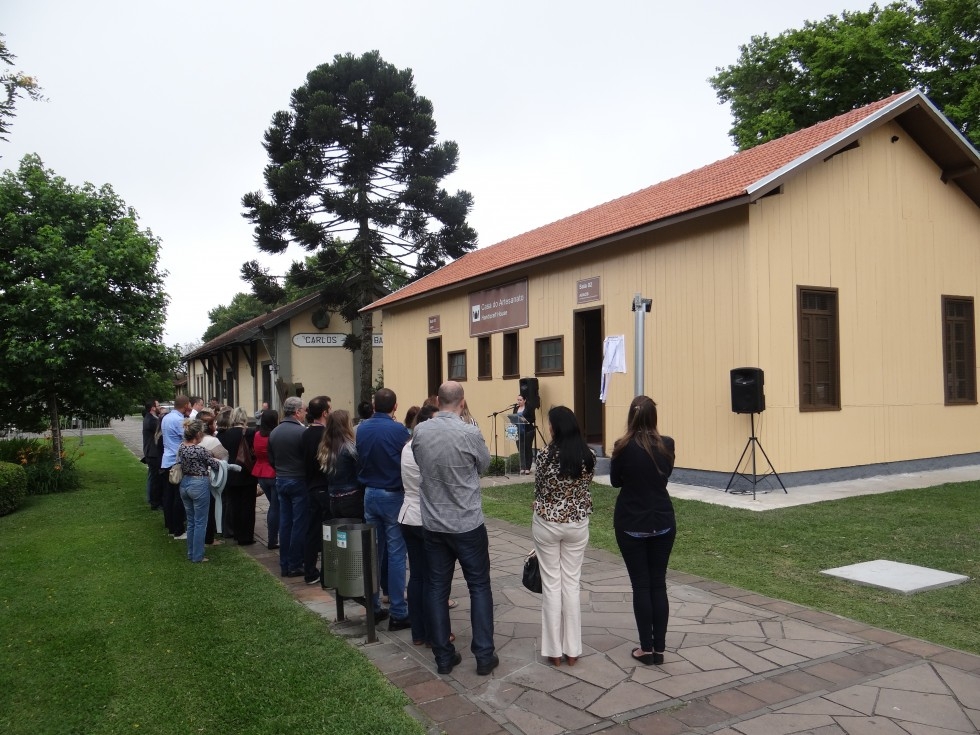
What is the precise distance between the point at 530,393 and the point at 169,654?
10.5 metres

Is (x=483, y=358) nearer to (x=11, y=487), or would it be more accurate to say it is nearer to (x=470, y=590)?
(x=11, y=487)

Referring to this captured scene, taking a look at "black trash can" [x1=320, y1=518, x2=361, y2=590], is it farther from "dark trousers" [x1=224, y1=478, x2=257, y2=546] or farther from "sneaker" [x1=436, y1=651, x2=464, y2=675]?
"dark trousers" [x1=224, y1=478, x2=257, y2=546]

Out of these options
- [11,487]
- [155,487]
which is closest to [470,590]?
[155,487]

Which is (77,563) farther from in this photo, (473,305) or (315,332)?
(315,332)

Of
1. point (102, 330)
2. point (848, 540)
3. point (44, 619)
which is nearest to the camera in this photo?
point (44, 619)

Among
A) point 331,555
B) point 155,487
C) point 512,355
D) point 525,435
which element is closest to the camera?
point 331,555

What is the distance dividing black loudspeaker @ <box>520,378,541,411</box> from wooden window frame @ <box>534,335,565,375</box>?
468mm

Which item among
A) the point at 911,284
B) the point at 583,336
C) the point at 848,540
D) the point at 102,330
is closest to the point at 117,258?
the point at 102,330

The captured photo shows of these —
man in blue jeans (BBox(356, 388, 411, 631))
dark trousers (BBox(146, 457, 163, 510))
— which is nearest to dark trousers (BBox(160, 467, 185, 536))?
dark trousers (BBox(146, 457, 163, 510))

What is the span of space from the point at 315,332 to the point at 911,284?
2155 centimetres

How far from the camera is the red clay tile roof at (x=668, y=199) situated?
1166 cm

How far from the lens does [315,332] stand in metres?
29.4

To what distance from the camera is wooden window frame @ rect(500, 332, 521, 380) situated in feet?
54.9

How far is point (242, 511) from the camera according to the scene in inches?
358
